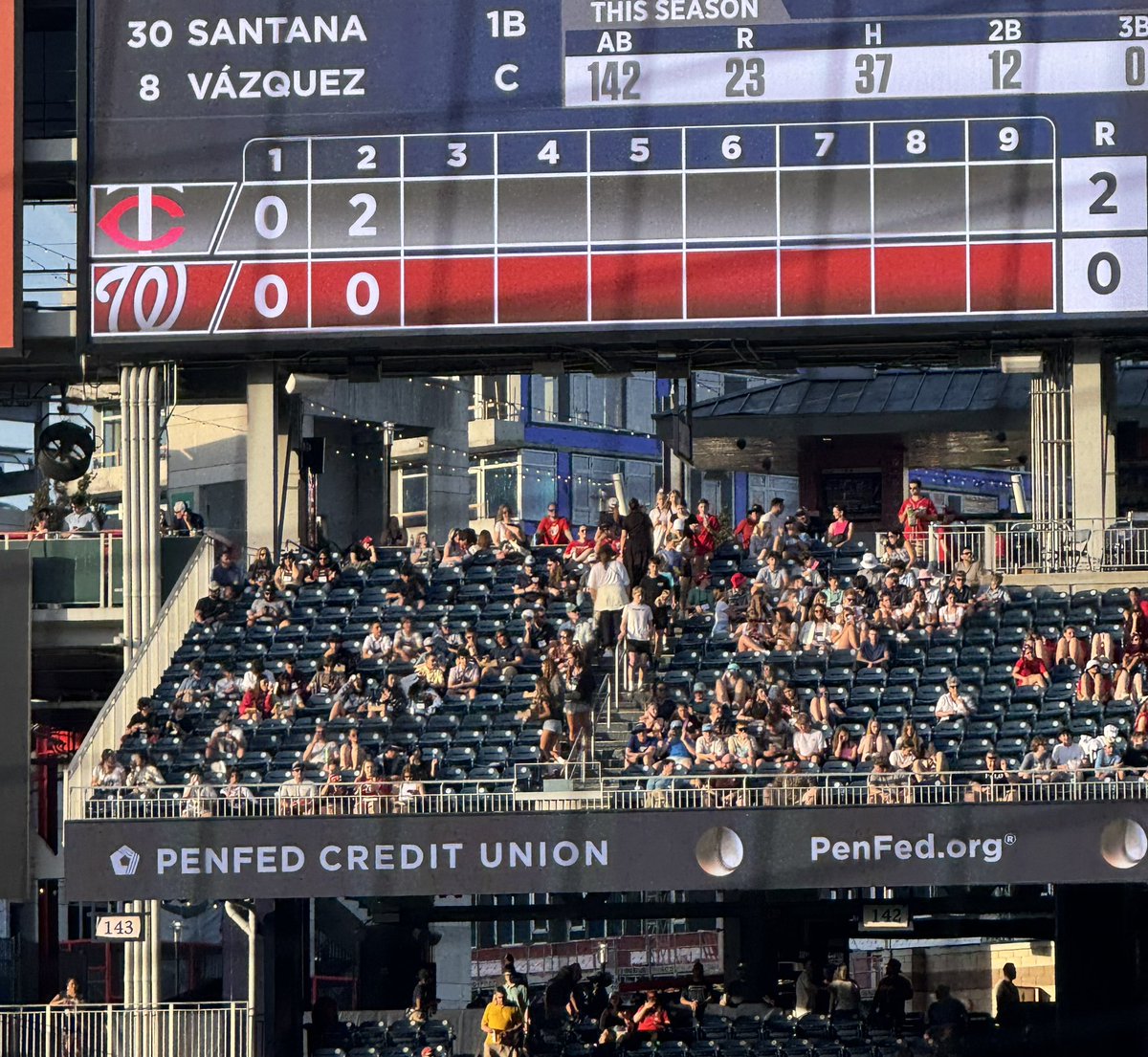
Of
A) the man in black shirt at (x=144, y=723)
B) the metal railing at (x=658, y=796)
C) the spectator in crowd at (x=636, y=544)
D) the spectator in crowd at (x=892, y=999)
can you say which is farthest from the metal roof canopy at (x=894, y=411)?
the metal railing at (x=658, y=796)

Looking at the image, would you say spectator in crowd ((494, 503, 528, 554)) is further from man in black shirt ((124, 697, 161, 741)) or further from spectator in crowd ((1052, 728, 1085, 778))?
spectator in crowd ((1052, 728, 1085, 778))

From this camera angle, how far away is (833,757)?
20.6 meters

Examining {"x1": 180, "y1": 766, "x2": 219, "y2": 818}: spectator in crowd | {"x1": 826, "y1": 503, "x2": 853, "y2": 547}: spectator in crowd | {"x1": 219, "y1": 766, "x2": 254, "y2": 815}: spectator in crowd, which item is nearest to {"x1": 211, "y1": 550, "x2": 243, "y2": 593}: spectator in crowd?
{"x1": 180, "y1": 766, "x2": 219, "y2": 818}: spectator in crowd

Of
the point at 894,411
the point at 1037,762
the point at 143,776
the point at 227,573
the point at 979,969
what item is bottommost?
the point at 979,969

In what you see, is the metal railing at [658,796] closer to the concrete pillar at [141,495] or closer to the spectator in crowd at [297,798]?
the spectator in crowd at [297,798]

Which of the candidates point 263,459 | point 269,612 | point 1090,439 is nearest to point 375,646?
point 269,612

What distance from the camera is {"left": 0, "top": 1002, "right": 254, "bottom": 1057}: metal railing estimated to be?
859 inches

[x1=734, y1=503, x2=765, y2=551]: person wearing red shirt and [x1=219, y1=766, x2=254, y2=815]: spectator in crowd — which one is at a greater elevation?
[x1=734, y1=503, x2=765, y2=551]: person wearing red shirt

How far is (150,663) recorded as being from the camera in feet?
79.7

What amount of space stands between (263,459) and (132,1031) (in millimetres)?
6293

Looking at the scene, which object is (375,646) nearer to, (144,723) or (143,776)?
(144,723)

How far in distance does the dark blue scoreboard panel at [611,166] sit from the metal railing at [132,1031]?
6627mm

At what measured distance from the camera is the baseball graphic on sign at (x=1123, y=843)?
19.5 metres

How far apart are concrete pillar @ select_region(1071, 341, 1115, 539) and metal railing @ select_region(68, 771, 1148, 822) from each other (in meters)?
Result: 5.04
